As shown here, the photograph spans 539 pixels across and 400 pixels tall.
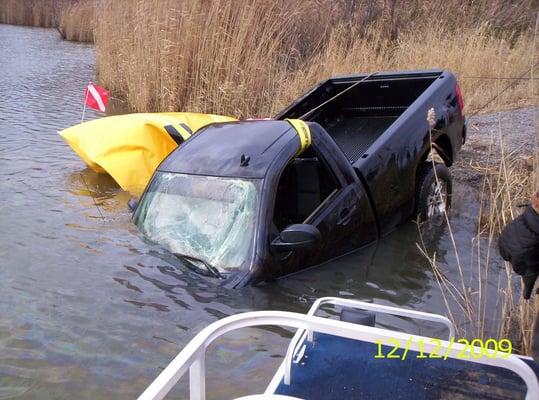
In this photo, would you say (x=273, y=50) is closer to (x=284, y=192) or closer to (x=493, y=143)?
(x=493, y=143)

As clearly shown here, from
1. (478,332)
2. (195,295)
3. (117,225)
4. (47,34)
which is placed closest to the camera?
(478,332)

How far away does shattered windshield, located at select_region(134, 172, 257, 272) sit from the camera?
12.5 ft

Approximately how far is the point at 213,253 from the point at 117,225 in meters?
1.60

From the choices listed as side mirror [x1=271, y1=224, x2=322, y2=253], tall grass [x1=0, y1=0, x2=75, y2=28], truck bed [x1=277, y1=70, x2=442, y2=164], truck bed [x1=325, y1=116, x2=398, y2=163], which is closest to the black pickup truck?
side mirror [x1=271, y1=224, x2=322, y2=253]

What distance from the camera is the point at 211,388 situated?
292 cm

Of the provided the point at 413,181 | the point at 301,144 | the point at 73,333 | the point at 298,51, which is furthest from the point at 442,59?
the point at 73,333

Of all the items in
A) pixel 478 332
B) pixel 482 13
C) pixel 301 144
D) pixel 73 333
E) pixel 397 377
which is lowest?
pixel 73 333

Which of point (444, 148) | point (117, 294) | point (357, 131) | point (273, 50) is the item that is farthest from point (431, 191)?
point (273, 50)

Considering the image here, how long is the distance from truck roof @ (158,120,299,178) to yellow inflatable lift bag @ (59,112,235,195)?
1.43 metres

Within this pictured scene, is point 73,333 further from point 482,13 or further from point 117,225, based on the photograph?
point 482,13

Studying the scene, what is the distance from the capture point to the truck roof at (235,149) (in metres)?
4.07

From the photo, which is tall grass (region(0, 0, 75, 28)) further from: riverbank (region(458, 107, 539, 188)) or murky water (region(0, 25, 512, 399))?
riverbank (region(458, 107, 539, 188))

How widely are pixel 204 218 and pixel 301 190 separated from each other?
951mm

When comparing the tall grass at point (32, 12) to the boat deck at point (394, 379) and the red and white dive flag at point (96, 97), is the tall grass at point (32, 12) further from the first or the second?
the boat deck at point (394, 379)
